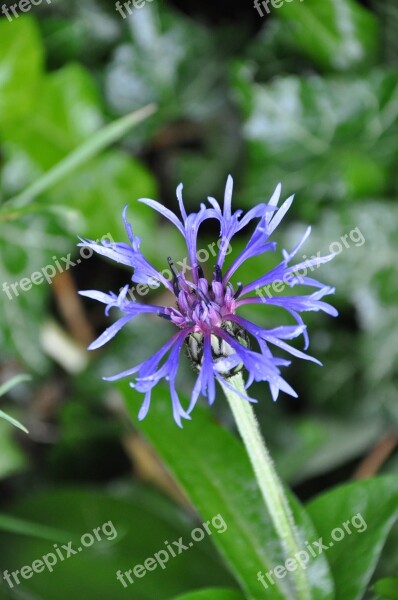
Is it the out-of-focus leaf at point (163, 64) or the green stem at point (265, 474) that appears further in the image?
the out-of-focus leaf at point (163, 64)

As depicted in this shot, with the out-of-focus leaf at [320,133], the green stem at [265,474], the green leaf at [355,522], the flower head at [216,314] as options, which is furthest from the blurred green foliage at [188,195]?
the flower head at [216,314]
